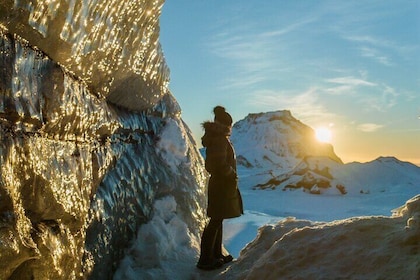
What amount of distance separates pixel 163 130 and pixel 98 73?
1853 mm

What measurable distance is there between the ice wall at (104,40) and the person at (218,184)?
0.95m

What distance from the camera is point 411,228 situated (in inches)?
102

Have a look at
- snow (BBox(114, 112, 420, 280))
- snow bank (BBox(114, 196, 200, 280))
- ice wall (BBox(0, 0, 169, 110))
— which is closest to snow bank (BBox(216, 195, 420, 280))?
snow (BBox(114, 112, 420, 280))

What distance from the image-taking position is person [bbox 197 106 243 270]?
4391 mm

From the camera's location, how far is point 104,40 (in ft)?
11.3

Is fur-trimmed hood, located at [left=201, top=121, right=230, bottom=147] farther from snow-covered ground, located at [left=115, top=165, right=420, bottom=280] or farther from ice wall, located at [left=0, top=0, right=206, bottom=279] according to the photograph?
snow-covered ground, located at [left=115, top=165, right=420, bottom=280]

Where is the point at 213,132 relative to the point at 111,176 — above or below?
above

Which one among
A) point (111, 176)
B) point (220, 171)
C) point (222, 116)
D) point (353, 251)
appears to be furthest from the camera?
point (222, 116)

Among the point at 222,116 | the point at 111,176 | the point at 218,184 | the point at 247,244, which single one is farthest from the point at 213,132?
the point at 247,244

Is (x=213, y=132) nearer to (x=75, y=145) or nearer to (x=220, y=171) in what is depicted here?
(x=220, y=171)

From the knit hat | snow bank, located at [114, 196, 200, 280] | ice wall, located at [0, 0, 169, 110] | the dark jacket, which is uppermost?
ice wall, located at [0, 0, 169, 110]

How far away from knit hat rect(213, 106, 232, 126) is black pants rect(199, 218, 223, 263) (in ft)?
3.48

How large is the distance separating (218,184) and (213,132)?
566 mm

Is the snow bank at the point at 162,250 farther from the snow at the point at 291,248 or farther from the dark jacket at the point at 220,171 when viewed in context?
the dark jacket at the point at 220,171
